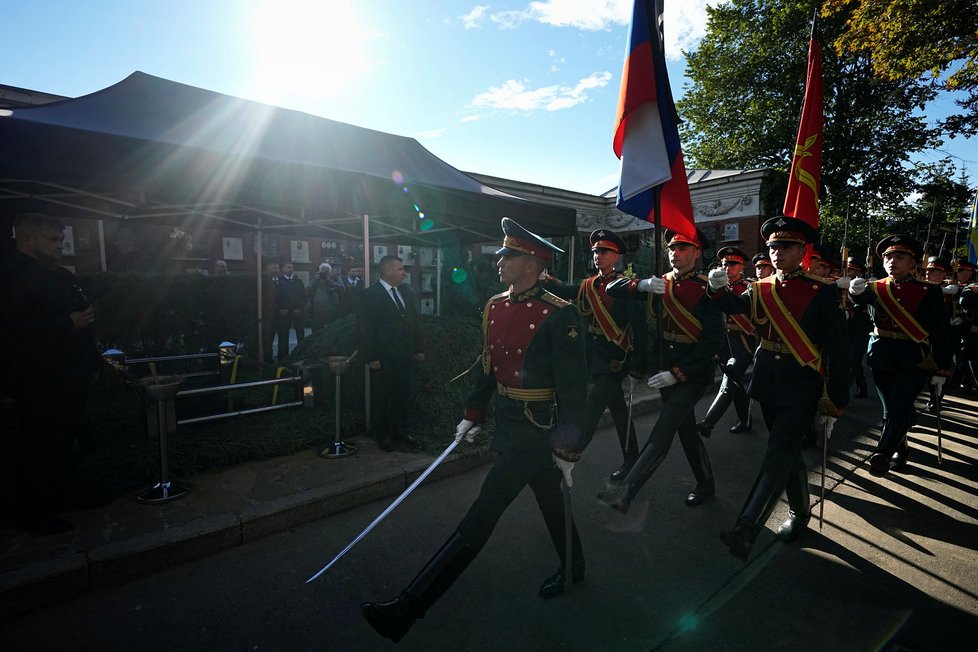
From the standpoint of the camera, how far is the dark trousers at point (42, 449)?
3.37 m

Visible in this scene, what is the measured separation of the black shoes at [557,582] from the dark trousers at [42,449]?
3226 millimetres

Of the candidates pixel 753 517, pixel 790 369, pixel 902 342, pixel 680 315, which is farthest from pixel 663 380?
pixel 902 342

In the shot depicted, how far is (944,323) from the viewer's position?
4.62 meters

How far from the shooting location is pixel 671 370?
13.1 feet

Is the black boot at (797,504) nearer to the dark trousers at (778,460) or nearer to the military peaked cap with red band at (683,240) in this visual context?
the dark trousers at (778,460)

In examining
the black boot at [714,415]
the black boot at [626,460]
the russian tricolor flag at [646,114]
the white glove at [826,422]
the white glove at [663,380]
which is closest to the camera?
the white glove at [826,422]

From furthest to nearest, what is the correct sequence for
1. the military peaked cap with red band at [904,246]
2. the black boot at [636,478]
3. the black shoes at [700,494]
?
the military peaked cap with red band at [904,246], the black shoes at [700,494], the black boot at [636,478]

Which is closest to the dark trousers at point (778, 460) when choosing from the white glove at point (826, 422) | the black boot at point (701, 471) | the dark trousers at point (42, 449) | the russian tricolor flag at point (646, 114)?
the white glove at point (826, 422)

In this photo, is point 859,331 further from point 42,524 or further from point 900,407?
point 42,524

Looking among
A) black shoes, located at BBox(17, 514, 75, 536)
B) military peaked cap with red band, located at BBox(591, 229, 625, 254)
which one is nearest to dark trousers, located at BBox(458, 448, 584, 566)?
black shoes, located at BBox(17, 514, 75, 536)

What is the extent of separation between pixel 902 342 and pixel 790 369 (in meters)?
2.22

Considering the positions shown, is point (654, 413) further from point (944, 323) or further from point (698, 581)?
point (698, 581)

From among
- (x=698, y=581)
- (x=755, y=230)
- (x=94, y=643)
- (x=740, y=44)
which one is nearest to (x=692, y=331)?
(x=698, y=581)

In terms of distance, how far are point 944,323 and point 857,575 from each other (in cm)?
281
